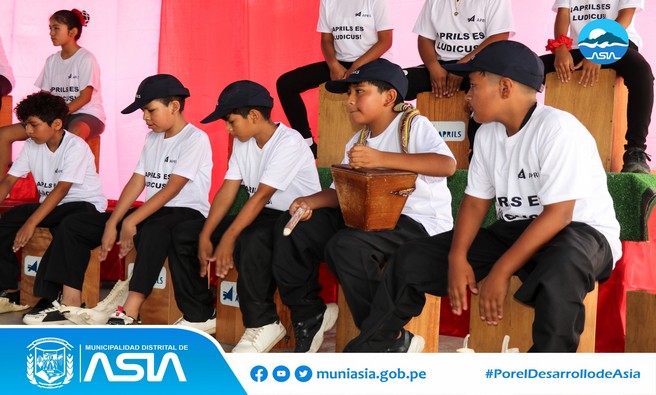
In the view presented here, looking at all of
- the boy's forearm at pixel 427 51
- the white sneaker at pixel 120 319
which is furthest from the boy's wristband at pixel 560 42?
the white sneaker at pixel 120 319

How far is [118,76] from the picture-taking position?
19.1ft

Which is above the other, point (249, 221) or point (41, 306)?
point (249, 221)

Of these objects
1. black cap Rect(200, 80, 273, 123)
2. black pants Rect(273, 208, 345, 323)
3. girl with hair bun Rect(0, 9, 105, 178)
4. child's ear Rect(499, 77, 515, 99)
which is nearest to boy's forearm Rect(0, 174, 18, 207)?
girl with hair bun Rect(0, 9, 105, 178)

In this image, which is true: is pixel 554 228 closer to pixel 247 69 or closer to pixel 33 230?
pixel 33 230

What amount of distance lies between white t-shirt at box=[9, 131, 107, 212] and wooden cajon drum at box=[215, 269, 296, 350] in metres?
1.14

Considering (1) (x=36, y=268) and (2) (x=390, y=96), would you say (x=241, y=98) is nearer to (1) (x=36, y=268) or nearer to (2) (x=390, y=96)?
(2) (x=390, y=96)

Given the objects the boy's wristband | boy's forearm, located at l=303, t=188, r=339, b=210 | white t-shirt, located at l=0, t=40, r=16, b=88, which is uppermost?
the boy's wristband

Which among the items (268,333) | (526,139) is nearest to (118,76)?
(268,333)

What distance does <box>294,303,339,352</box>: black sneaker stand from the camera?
320 cm

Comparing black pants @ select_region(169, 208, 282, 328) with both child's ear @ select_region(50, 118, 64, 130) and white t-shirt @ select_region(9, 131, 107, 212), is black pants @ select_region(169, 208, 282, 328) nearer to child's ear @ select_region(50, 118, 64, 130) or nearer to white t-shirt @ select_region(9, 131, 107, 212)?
white t-shirt @ select_region(9, 131, 107, 212)

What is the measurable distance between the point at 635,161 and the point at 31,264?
9.84 feet

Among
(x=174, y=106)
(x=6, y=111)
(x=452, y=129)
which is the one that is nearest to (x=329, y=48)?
(x=452, y=129)

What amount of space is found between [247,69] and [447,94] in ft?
5.76

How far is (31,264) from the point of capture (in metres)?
4.29
